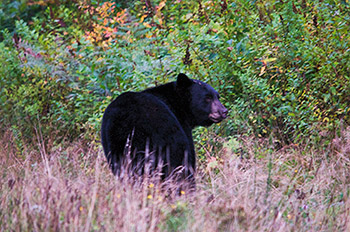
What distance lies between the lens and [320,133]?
5930mm

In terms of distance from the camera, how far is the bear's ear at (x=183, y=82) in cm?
502

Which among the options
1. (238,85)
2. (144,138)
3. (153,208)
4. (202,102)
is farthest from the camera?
(238,85)

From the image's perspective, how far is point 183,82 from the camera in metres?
5.09

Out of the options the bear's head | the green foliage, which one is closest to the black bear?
the bear's head

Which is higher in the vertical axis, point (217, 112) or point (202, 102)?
point (202, 102)

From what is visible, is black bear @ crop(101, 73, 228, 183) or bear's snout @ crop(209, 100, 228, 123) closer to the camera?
black bear @ crop(101, 73, 228, 183)

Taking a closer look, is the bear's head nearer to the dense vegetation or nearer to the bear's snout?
the bear's snout

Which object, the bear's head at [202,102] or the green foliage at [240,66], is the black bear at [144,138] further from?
the green foliage at [240,66]

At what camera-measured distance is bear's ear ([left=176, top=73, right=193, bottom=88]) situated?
5023mm

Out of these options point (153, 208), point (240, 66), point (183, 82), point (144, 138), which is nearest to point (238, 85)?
point (240, 66)

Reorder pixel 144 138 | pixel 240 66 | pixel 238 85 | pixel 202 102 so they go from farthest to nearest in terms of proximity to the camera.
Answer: pixel 238 85 → pixel 240 66 → pixel 202 102 → pixel 144 138

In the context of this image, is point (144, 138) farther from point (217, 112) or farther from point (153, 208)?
point (217, 112)

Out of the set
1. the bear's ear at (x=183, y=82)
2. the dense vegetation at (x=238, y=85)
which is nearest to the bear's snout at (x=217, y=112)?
the bear's ear at (x=183, y=82)

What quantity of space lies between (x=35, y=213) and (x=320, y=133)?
3.74 meters
